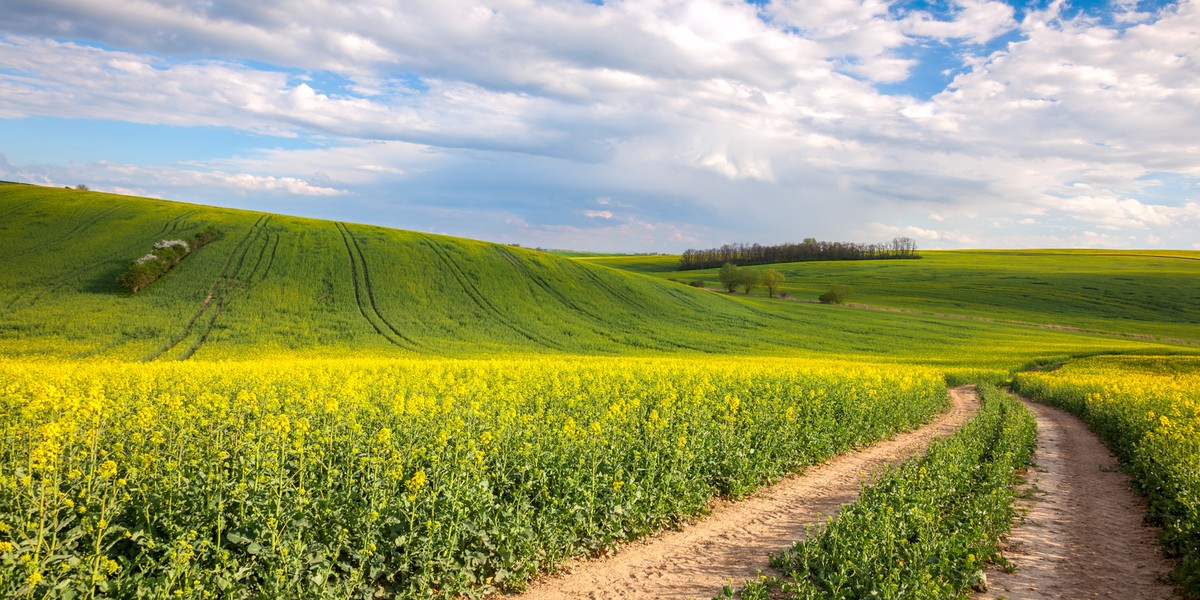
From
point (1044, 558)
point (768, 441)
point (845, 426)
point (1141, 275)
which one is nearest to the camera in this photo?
point (1044, 558)

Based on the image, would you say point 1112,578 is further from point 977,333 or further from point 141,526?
point 977,333

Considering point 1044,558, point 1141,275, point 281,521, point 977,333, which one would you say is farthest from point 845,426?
point 1141,275

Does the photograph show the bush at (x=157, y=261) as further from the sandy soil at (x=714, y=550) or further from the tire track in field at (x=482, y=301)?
Answer: the sandy soil at (x=714, y=550)

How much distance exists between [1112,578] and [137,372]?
21.8 meters

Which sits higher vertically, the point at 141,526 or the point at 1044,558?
the point at 141,526

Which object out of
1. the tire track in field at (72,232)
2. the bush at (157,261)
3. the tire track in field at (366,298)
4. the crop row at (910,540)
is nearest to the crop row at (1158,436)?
the crop row at (910,540)

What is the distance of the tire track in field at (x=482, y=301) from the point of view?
4647 cm

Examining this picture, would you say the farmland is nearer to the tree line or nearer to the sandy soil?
the sandy soil

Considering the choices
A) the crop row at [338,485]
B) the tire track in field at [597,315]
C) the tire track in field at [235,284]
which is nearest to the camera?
the crop row at [338,485]

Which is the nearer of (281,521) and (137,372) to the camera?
(281,521)

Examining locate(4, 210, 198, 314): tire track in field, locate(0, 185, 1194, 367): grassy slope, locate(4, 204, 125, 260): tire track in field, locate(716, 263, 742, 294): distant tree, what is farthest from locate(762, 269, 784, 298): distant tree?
locate(4, 204, 125, 260): tire track in field

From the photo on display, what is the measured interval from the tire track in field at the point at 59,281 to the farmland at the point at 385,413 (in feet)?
1.27

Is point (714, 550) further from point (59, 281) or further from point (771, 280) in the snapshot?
point (771, 280)

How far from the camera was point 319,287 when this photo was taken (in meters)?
50.0
